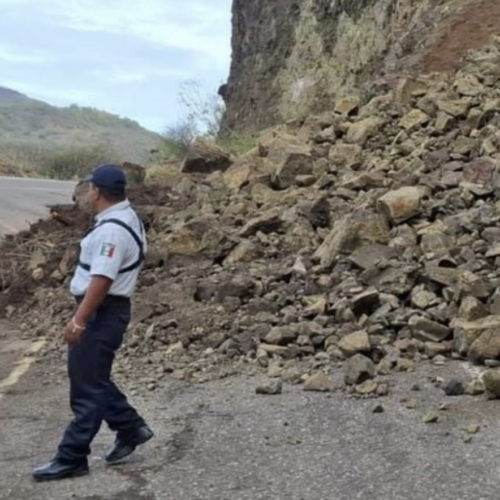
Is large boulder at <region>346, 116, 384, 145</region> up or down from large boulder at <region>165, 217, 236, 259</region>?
up

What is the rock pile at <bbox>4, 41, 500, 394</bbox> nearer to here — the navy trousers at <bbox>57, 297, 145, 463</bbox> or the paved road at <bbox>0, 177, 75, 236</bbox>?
the navy trousers at <bbox>57, 297, 145, 463</bbox>

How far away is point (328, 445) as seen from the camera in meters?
5.82

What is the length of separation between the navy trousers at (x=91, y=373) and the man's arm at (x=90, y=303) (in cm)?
8

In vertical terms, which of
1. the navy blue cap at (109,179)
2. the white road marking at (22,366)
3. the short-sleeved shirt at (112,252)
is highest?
the navy blue cap at (109,179)

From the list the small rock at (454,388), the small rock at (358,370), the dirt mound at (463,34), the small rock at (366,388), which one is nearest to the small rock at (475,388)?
the small rock at (454,388)

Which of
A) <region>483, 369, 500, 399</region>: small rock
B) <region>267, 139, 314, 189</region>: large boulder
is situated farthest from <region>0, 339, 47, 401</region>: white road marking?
<region>267, 139, 314, 189</region>: large boulder

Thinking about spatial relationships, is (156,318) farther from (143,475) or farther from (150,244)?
(143,475)

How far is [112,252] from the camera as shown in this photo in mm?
5398

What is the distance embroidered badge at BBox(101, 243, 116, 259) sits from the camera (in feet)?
17.7

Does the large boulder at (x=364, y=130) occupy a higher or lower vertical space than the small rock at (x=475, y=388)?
higher

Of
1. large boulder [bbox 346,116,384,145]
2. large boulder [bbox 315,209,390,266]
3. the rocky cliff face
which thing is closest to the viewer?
large boulder [bbox 315,209,390,266]

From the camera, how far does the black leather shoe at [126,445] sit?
5.75 m

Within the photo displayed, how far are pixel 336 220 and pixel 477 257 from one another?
226 centimetres

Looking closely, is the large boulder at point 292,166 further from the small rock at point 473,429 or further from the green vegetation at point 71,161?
the green vegetation at point 71,161
